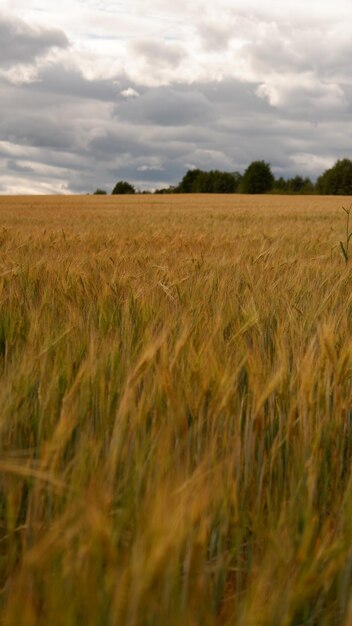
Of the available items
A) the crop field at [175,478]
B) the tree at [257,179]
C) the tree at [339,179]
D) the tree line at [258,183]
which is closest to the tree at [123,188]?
the tree line at [258,183]

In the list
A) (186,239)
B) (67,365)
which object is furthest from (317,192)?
(67,365)

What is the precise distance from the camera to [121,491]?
2.89 feet

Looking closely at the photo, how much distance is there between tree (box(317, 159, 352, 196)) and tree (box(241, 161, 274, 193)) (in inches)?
249

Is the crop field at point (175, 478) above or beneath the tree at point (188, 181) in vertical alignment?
beneath

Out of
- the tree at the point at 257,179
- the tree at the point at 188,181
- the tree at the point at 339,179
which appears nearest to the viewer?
the tree at the point at 339,179

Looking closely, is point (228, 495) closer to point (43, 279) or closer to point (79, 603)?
point (79, 603)

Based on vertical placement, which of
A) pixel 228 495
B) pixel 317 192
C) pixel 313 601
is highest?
pixel 317 192

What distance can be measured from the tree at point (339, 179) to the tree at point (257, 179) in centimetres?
633

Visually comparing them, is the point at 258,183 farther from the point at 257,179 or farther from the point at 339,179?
the point at 339,179

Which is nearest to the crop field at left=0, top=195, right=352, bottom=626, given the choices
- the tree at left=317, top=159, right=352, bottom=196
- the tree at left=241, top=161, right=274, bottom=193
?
the tree at left=317, top=159, right=352, bottom=196

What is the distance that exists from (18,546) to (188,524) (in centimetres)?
35

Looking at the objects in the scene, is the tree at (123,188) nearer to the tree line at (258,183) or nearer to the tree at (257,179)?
the tree line at (258,183)

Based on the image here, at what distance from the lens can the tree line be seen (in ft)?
197

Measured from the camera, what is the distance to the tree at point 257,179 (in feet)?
212
